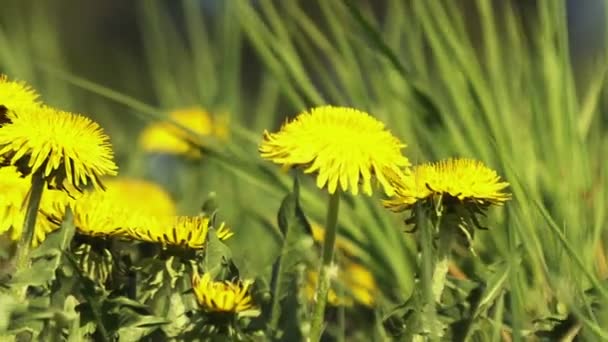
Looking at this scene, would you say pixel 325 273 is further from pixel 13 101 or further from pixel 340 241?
pixel 340 241

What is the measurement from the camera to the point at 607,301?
1011mm

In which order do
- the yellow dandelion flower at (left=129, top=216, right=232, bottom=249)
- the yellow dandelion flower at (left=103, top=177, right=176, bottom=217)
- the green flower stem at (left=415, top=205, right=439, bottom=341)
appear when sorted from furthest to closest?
the yellow dandelion flower at (left=103, top=177, right=176, bottom=217) < the yellow dandelion flower at (left=129, top=216, right=232, bottom=249) < the green flower stem at (left=415, top=205, right=439, bottom=341)

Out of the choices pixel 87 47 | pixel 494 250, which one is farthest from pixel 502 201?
pixel 87 47

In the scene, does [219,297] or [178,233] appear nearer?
[219,297]

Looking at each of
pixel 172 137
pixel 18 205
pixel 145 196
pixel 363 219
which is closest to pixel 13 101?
pixel 18 205

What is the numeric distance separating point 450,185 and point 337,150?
97 mm

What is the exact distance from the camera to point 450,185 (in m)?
0.97

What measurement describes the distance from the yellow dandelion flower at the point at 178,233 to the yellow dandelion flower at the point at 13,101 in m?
0.14

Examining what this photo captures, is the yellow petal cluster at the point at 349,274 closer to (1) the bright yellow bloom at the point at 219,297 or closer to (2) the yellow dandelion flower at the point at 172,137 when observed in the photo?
(1) the bright yellow bloom at the point at 219,297

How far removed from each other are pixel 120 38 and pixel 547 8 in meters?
6.15

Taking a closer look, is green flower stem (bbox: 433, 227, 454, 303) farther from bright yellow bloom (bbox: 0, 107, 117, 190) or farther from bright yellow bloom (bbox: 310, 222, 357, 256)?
bright yellow bloom (bbox: 310, 222, 357, 256)

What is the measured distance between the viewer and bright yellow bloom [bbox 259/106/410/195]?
0.94 metres

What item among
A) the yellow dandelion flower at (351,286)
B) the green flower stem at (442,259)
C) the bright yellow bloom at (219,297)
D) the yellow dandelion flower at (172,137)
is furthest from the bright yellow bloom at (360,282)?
the yellow dandelion flower at (172,137)

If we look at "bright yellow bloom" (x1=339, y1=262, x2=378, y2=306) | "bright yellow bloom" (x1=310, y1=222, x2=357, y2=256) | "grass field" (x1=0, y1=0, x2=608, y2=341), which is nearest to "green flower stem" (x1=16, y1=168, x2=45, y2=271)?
"grass field" (x1=0, y1=0, x2=608, y2=341)
